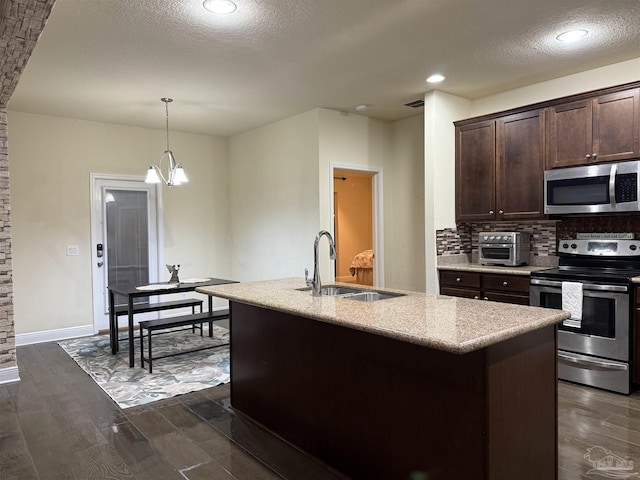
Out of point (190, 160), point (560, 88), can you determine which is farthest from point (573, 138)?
point (190, 160)

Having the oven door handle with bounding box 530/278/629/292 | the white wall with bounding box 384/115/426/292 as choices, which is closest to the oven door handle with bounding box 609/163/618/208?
the oven door handle with bounding box 530/278/629/292

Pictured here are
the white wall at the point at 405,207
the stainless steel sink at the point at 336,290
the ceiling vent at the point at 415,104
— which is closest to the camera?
the stainless steel sink at the point at 336,290

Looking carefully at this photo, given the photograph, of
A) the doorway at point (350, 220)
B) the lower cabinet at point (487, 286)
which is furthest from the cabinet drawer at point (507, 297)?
the doorway at point (350, 220)

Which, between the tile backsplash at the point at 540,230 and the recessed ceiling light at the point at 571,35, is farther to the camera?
the tile backsplash at the point at 540,230

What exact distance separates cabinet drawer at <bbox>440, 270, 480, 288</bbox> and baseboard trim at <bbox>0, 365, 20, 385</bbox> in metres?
3.91

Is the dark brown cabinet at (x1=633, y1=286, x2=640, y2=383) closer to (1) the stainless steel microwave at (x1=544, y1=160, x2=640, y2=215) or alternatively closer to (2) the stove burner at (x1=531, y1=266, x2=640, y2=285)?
(2) the stove burner at (x1=531, y1=266, x2=640, y2=285)

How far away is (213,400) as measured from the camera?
11.0ft

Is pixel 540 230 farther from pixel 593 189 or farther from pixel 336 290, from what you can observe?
pixel 336 290

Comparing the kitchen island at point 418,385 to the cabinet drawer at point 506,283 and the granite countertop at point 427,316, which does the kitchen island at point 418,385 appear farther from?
the cabinet drawer at point 506,283

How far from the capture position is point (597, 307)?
3.51m

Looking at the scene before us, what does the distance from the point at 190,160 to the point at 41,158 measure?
1.79m

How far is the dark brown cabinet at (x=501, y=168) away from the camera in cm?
414

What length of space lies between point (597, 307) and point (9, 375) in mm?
4775

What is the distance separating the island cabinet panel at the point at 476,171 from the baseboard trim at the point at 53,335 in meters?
4.52
